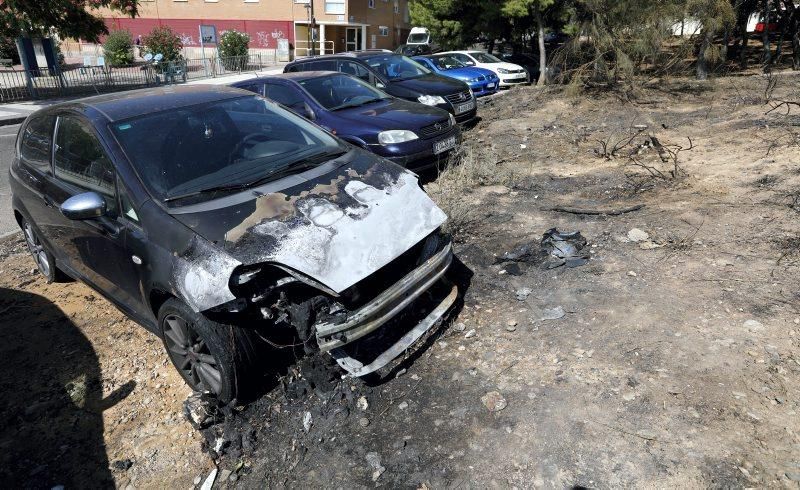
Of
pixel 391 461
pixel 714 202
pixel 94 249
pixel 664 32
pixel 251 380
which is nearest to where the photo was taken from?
pixel 391 461

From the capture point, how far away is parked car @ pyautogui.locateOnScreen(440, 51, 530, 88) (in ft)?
57.9

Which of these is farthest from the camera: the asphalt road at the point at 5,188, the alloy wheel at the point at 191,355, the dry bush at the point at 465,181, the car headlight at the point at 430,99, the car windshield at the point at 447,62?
the car windshield at the point at 447,62

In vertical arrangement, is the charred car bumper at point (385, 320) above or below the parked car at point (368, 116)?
below

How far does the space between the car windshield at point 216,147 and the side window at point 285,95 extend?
10.6 feet

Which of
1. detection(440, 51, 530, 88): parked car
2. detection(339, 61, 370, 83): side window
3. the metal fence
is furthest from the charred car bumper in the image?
the metal fence

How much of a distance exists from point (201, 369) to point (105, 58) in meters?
A: 33.8

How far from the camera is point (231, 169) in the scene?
11.5 ft

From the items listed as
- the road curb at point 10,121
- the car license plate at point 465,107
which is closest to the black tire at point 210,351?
the car license plate at point 465,107

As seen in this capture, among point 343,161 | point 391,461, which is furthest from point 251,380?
point 343,161

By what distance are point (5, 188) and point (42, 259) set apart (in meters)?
4.20

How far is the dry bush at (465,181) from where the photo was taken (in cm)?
544

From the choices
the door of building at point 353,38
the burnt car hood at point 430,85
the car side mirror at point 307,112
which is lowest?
the car side mirror at point 307,112

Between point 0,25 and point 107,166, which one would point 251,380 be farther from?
point 0,25

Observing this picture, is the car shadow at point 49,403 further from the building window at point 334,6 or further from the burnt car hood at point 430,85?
the building window at point 334,6
